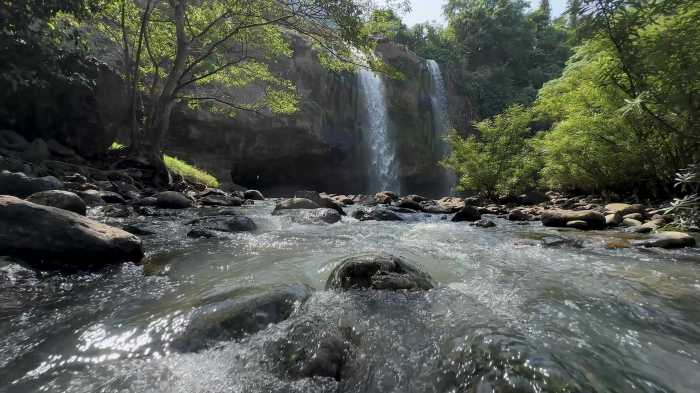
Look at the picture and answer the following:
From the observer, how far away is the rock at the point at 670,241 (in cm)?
481

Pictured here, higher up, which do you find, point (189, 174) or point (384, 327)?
point (189, 174)

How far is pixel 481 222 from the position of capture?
771cm

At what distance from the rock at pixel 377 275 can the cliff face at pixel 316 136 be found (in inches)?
692

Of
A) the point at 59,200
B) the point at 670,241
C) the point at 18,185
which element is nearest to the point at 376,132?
the point at 670,241

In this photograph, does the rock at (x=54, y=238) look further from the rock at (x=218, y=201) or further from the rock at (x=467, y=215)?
the rock at (x=467, y=215)

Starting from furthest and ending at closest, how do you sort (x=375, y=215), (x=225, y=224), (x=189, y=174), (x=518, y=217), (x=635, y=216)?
(x=189, y=174) < (x=518, y=217) < (x=375, y=215) < (x=635, y=216) < (x=225, y=224)

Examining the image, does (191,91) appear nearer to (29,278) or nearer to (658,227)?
(29,278)

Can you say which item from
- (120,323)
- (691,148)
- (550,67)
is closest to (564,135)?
(691,148)

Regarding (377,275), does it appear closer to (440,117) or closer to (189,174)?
(189,174)

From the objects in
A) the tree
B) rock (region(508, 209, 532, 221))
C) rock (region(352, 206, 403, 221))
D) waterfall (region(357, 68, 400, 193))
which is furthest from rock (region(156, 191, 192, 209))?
waterfall (region(357, 68, 400, 193))

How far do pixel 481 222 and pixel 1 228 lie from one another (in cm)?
743

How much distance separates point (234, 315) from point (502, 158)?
13.1 meters

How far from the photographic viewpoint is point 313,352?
1901mm

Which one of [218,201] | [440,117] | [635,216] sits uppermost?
[440,117]
